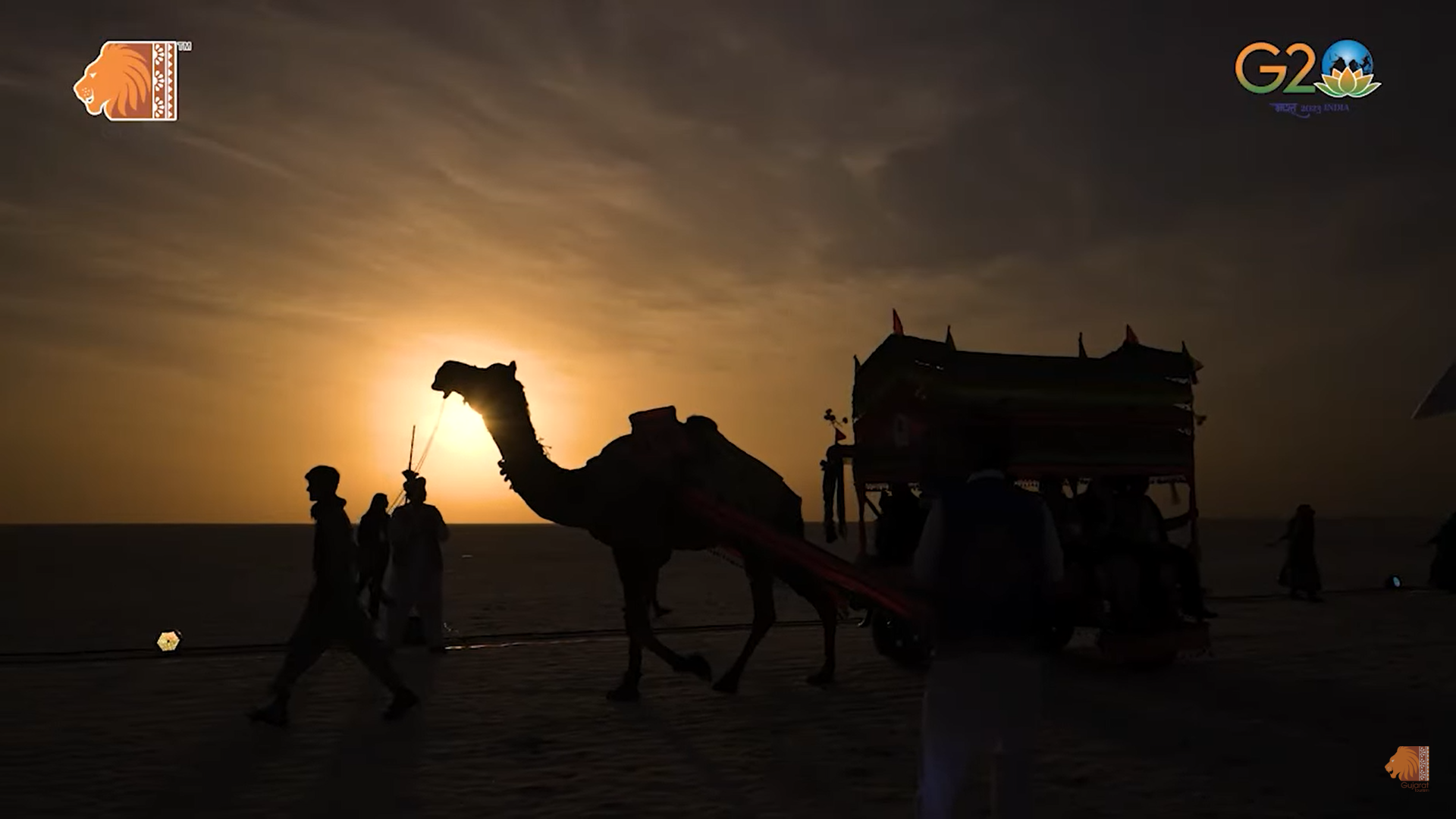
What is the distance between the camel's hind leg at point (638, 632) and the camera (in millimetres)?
9438

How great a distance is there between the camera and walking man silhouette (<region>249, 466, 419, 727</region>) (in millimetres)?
8359

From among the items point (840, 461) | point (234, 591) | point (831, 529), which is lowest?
point (234, 591)

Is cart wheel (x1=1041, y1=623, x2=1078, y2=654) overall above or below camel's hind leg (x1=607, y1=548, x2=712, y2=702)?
below

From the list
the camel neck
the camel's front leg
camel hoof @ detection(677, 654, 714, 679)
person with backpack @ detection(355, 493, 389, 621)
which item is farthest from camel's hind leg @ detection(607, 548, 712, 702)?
person with backpack @ detection(355, 493, 389, 621)

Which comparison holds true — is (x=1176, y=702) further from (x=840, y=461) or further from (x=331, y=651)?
(x=331, y=651)

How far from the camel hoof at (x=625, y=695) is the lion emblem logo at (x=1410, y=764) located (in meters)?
5.75

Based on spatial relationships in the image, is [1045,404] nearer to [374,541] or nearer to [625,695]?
[625,695]

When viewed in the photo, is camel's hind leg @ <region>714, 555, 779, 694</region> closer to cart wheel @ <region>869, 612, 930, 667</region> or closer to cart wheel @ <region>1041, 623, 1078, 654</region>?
cart wheel @ <region>869, 612, 930, 667</region>

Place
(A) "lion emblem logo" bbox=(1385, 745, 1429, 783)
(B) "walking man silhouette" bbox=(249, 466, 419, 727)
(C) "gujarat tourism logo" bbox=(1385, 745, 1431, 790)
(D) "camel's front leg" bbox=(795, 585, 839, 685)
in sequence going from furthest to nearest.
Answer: (D) "camel's front leg" bbox=(795, 585, 839, 685), (B) "walking man silhouette" bbox=(249, 466, 419, 727), (A) "lion emblem logo" bbox=(1385, 745, 1429, 783), (C) "gujarat tourism logo" bbox=(1385, 745, 1431, 790)

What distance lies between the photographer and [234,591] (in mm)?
30422

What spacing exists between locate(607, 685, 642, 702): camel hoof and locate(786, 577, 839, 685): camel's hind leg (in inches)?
72.3

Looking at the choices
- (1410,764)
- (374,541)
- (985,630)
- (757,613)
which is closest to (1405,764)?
(1410,764)

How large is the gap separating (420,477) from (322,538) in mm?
5239

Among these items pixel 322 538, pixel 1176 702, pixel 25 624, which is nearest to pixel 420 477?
pixel 322 538
